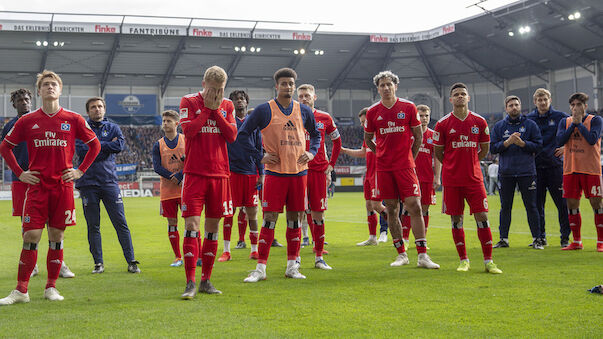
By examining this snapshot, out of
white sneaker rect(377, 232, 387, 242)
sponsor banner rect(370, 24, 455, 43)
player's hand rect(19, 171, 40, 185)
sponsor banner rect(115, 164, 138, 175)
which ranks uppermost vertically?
sponsor banner rect(370, 24, 455, 43)

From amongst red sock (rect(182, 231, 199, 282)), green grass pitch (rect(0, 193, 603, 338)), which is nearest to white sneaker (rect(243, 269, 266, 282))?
green grass pitch (rect(0, 193, 603, 338))

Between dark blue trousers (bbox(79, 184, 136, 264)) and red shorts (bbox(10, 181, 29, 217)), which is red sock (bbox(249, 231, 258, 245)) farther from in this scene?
red shorts (bbox(10, 181, 29, 217))

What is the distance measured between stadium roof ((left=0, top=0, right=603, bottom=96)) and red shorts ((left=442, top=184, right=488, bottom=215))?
33.4m

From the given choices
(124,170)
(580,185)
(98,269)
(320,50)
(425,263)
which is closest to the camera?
(425,263)

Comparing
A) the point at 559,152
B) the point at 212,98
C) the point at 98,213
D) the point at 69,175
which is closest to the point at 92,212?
the point at 98,213

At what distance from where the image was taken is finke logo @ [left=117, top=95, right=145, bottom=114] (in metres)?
49.1

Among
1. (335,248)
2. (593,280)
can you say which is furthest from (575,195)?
(335,248)

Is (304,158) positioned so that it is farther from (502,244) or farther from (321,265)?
(502,244)

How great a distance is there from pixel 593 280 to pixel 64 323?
5204mm

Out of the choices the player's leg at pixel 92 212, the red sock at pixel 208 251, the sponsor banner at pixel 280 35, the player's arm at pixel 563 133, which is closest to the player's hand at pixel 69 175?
the red sock at pixel 208 251

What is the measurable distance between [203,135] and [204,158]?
0.24 m

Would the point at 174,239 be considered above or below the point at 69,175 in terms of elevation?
below

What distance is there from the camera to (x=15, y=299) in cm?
566

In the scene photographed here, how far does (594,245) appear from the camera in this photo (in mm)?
9539
